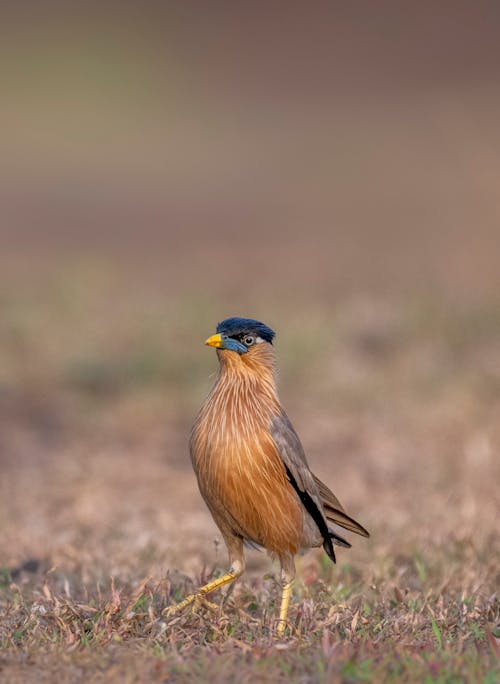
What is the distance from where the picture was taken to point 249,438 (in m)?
5.00

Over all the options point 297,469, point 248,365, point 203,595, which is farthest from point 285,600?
point 248,365

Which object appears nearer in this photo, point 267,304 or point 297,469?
point 297,469

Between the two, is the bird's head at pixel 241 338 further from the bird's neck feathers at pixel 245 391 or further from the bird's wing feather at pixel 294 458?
the bird's wing feather at pixel 294 458

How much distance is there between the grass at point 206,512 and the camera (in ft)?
14.2

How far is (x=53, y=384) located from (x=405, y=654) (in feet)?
21.0

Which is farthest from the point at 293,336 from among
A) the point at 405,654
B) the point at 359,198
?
the point at 359,198

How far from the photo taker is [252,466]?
4.97 metres

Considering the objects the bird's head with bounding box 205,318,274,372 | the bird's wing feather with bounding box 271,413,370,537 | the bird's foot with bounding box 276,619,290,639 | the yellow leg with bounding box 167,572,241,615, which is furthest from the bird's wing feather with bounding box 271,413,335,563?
the bird's foot with bounding box 276,619,290,639

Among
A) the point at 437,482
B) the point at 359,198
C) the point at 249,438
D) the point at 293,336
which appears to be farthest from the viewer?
the point at 359,198

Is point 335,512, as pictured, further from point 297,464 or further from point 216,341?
point 216,341

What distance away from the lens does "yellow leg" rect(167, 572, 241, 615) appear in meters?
4.89

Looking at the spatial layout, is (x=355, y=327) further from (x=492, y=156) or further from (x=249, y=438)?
(x=249, y=438)

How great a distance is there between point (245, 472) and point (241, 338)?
2.04 ft

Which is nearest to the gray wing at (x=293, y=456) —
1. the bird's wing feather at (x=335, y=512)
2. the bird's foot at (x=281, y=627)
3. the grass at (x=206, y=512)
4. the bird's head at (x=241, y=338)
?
the bird's wing feather at (x=335, y=512)
